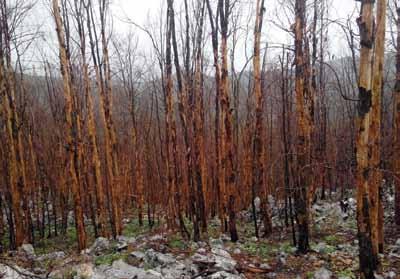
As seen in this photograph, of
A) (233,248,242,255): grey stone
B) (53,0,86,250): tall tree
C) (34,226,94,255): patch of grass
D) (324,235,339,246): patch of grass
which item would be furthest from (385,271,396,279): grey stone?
(34,226,94,255): patch of grass

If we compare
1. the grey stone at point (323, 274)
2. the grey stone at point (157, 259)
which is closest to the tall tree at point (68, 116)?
the grey stone at point (157, 259)

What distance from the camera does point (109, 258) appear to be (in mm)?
6266

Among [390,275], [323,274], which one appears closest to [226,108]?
[323,274]

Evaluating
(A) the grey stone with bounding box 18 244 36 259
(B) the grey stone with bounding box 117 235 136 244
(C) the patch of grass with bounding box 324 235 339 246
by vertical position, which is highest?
(C) the patch of grass with bounding box 324 235 339 246

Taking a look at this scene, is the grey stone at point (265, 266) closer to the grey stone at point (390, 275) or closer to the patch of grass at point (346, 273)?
the patch of grass at point (346, 273)

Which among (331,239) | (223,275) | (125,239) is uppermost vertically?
(223,275)

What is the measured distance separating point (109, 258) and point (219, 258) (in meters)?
2.16

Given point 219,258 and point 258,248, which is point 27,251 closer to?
point 219,258

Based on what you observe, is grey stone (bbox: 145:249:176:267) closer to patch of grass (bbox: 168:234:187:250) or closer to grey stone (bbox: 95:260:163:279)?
grey stone (bbox: 95:260:163:279)

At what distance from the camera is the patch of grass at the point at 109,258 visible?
19.6 ft

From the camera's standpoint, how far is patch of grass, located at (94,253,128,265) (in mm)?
5989

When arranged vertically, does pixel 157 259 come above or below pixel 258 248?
above

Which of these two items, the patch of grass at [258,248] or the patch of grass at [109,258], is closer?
the patch of grass at [109,258]

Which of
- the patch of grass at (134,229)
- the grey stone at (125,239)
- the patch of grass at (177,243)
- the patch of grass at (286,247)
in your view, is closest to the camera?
the patch of grass at (286,247)
